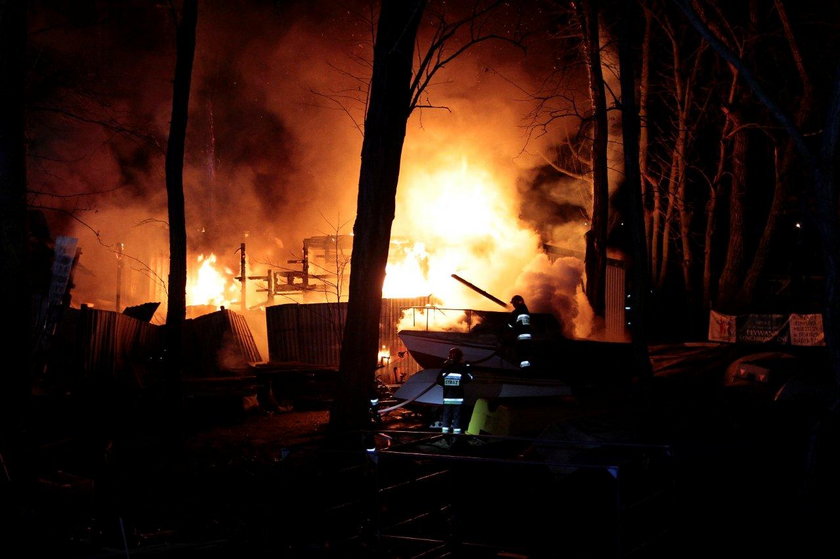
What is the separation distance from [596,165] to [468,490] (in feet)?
35.7

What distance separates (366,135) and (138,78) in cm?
2511

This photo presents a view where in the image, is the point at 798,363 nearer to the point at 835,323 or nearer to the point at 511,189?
the point at 835,323

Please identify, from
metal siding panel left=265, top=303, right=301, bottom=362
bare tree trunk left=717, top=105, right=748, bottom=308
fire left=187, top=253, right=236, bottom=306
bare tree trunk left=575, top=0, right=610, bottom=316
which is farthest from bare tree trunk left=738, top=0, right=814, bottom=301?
fire left=187, top=253, right=236, bottom=306

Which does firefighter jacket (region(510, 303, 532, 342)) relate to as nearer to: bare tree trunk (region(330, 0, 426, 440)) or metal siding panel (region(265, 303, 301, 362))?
bare tree trunk (region(330, 0, 426, 440))

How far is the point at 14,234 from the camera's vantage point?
25.0 ft

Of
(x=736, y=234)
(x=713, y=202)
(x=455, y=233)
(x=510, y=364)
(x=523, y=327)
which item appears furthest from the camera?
(x=455, y=233)

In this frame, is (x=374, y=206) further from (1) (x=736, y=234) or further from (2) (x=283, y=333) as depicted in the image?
(1) (x=736, y=234)

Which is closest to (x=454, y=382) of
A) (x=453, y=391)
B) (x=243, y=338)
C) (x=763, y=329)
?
(x=453, y=391)

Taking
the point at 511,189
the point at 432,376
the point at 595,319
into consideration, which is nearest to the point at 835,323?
the point at 432,376

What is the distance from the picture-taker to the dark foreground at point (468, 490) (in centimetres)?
520

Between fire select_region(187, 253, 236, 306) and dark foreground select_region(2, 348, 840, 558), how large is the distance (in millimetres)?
19402

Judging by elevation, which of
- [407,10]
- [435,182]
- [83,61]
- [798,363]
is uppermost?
[83,61]

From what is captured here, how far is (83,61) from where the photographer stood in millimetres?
26422

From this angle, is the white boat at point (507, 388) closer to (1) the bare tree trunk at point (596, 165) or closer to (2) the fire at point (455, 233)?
(1) the bare tree trunk at point (596, 165)
